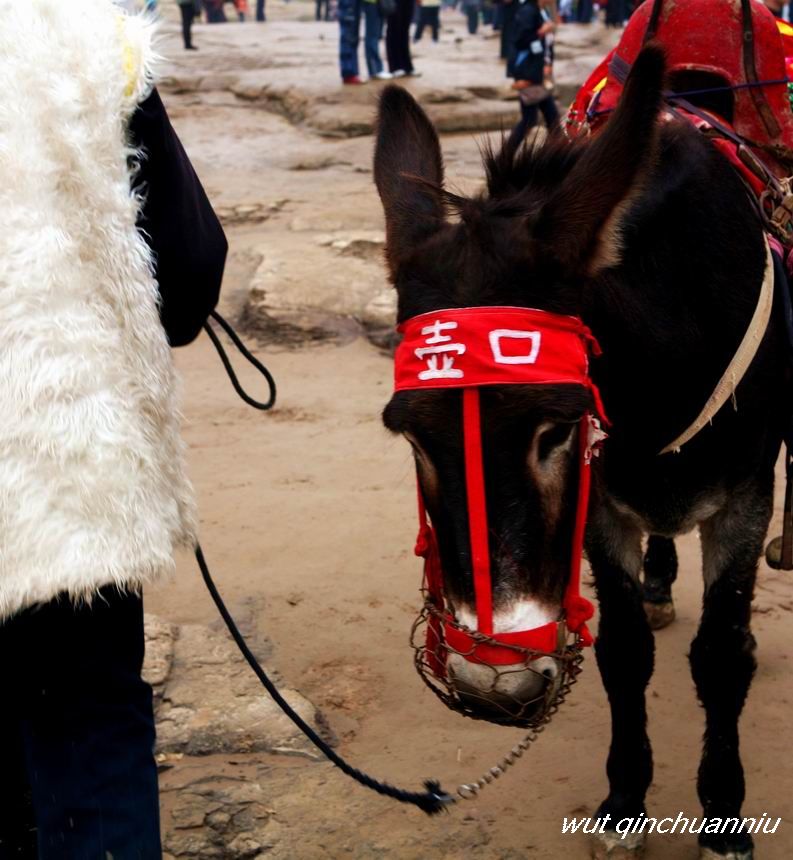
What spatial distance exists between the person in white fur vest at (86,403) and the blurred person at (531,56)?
29.0 ft

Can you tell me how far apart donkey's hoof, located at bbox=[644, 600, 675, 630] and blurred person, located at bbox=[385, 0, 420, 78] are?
35.7ft

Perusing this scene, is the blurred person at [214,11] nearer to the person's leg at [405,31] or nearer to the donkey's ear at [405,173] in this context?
the person's leg at [405,31]

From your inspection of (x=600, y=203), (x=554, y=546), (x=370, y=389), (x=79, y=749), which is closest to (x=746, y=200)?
(x=600, y=203)

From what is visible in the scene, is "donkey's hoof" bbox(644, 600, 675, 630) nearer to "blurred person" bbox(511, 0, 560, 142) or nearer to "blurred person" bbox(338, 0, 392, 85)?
"blurred person" bbox(511, 0, 560, 142)

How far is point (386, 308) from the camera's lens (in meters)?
6.77

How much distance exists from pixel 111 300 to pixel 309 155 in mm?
10117

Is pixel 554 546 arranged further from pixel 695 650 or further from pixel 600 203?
pixel 695 650

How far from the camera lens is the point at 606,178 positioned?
2012 mm

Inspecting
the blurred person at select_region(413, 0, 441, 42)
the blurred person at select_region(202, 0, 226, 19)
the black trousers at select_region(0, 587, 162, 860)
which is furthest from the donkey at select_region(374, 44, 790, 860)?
the blurred person at select_region(202, 0, 226, 19)

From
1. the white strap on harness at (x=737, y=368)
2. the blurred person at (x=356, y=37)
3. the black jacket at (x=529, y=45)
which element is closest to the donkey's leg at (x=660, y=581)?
the white strap on harness at (x=737, y=368)

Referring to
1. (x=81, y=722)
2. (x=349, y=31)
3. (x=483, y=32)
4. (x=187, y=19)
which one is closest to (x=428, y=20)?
(x=483, y=32)

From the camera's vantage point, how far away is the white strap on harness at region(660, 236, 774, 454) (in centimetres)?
249

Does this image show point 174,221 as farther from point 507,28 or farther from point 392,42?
point 507,28

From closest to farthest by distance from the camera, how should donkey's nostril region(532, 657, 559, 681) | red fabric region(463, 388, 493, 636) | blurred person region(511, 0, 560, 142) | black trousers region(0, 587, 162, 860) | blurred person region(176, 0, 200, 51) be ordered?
black trousers region(0, 587, 162, 860), red fabric region(463, 388, 493, 636), donkey's nostril region(532, 657, 559, 681), blurred person region(511, 0, 560, 142), blurred person region(176, 0, 200, 51)
